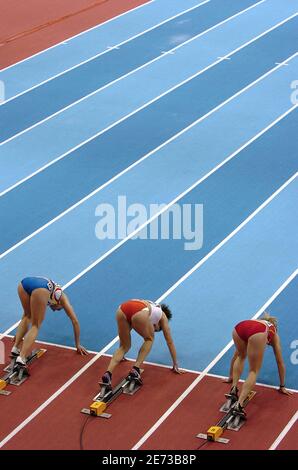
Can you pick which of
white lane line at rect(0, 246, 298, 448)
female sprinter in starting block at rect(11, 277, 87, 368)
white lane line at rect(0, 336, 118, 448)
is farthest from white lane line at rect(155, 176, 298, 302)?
female sprinter in starting block at rect(11, 277, 87, 368)

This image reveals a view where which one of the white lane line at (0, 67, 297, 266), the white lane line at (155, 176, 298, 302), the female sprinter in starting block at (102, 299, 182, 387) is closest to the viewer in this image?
the female sprinter in starting block at (102, 299, 182, 387)

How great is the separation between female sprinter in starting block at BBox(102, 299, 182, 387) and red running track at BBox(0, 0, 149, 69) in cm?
1086

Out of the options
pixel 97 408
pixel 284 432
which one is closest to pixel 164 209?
pixel 97 408

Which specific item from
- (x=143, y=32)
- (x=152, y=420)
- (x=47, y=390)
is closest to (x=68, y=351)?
(x=47, y=390)

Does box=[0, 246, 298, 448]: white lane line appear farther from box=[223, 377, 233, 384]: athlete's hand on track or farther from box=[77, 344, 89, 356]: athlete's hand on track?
box=[223, 377, 233, 384]: athlete's hand on track

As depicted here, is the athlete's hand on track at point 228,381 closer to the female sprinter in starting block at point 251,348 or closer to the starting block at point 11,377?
the female sprinter in starting block at point 251,348

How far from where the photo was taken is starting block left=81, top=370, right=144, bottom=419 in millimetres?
9945

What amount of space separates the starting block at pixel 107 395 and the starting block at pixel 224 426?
1.01 metres

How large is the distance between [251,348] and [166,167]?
6180 millimetres

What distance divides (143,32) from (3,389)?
12978 mm

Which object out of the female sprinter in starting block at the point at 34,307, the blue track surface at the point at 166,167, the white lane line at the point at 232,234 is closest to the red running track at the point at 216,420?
the blue track surface at the point at 166,167

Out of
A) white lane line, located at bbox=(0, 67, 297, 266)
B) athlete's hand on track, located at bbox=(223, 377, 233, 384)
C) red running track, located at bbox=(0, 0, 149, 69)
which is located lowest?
athlete's hand on track, located at bbox=(223, 377, 233, 384)
